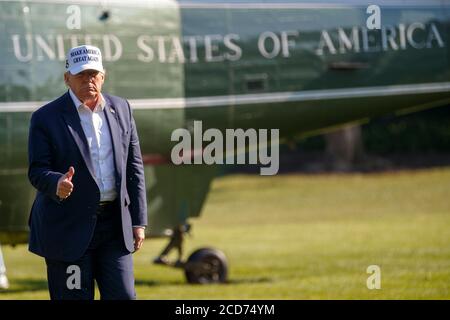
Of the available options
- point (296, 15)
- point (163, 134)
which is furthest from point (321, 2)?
point (163, 134)

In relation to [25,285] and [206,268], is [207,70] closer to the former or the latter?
[206,268]

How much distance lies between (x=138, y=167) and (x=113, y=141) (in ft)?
0.97

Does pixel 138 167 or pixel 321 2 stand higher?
pixel 321 2

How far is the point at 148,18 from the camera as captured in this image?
12.9 metres

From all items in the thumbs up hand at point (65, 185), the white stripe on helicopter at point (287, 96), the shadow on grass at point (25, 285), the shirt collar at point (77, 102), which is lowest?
the shadow on grass at point (25, 285)

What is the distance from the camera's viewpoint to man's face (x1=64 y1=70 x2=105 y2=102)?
7230 mm

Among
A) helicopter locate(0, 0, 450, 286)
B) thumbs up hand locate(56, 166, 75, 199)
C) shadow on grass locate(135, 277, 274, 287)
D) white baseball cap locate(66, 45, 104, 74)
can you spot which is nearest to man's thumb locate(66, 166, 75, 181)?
thumbs up hand locate(56, 166, 75, 199)

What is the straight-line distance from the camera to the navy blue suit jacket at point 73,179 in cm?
717

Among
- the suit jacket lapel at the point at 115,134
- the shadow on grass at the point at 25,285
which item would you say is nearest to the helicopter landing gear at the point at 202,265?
the shadow on grass at the point at 25,285

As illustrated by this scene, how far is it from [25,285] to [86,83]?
280 inches

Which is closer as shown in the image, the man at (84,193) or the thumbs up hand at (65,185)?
the thumbs up hand at (65,185)

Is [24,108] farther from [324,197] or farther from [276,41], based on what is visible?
[324,197]

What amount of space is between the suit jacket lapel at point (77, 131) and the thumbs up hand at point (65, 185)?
13.0 inches

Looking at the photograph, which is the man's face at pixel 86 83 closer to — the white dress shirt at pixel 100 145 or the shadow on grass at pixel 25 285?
the white dress shirt at pixel 100 145
